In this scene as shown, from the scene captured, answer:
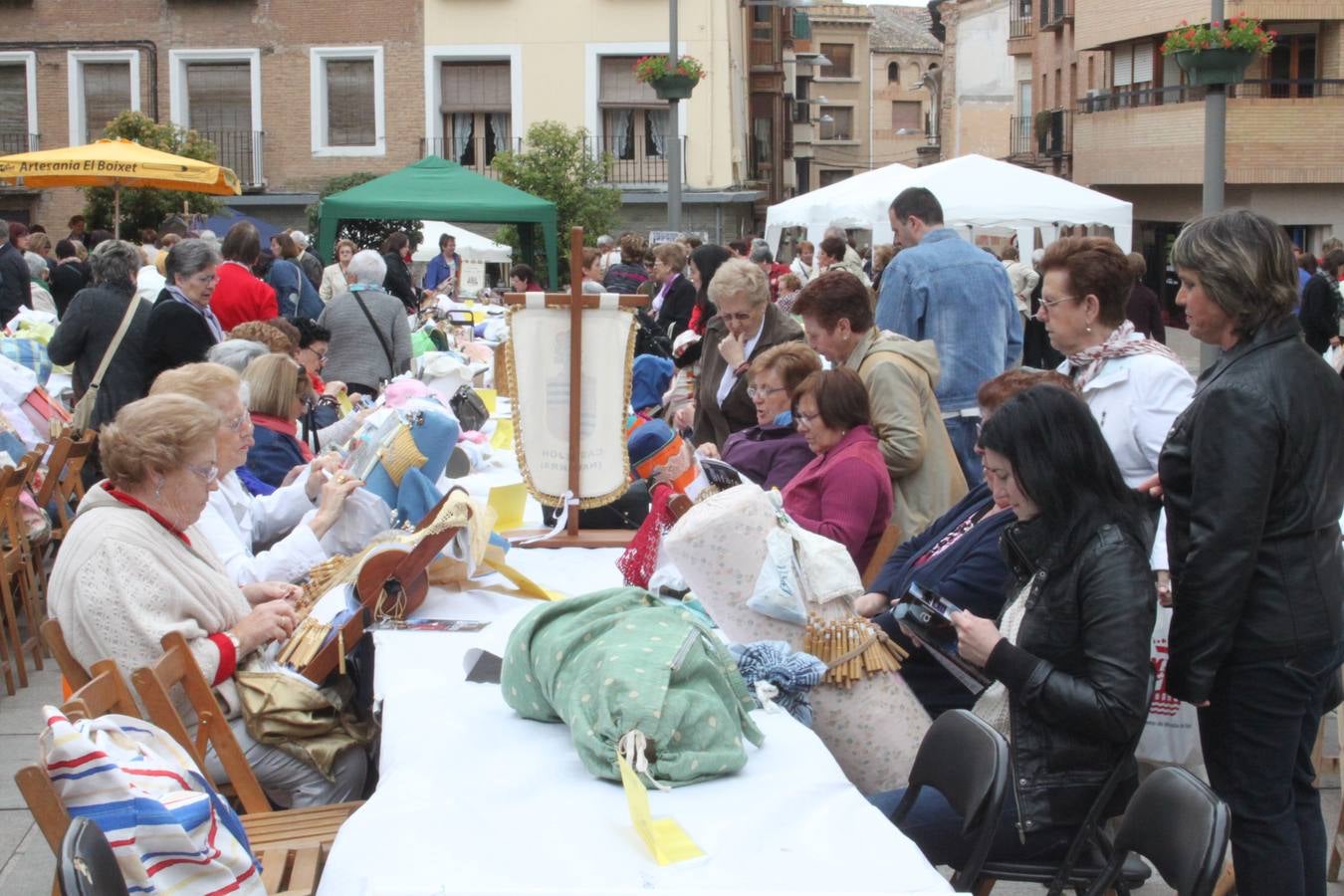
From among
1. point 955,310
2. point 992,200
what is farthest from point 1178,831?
point 992,200

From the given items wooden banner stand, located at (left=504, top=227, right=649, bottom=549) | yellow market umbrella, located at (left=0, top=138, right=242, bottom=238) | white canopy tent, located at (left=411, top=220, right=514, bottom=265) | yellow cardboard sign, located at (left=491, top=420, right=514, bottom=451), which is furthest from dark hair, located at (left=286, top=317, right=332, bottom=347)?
white canopy tent, located at (left=411, top=220, right=514, bottom=265)

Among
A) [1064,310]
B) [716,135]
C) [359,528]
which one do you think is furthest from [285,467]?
[716,135]

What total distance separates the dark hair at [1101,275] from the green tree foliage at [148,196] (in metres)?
16.0

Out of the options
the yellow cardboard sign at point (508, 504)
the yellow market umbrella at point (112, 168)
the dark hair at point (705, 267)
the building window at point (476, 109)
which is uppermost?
the building window at point (476, 109)

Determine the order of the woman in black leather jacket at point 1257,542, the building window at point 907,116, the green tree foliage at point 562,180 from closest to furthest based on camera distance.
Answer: the woman in black leather jacket at point 1257,542, the green tree foliage at point 562,180, the building window at point 907,116

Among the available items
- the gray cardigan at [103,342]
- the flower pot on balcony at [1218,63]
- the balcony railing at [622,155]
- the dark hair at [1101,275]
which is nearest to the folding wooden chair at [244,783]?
the dark hair at [1101,275]

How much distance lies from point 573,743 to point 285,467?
2.79 m

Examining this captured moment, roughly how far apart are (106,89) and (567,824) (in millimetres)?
26690

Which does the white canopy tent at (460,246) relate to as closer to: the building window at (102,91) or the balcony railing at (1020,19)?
the building window at (102,91)

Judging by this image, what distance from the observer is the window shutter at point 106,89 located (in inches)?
1038

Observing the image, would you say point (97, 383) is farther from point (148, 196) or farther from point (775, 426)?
point (148, 196)

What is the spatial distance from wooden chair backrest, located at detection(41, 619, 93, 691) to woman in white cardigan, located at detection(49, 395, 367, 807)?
2 cm

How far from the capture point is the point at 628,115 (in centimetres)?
2678

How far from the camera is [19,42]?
2612cm
